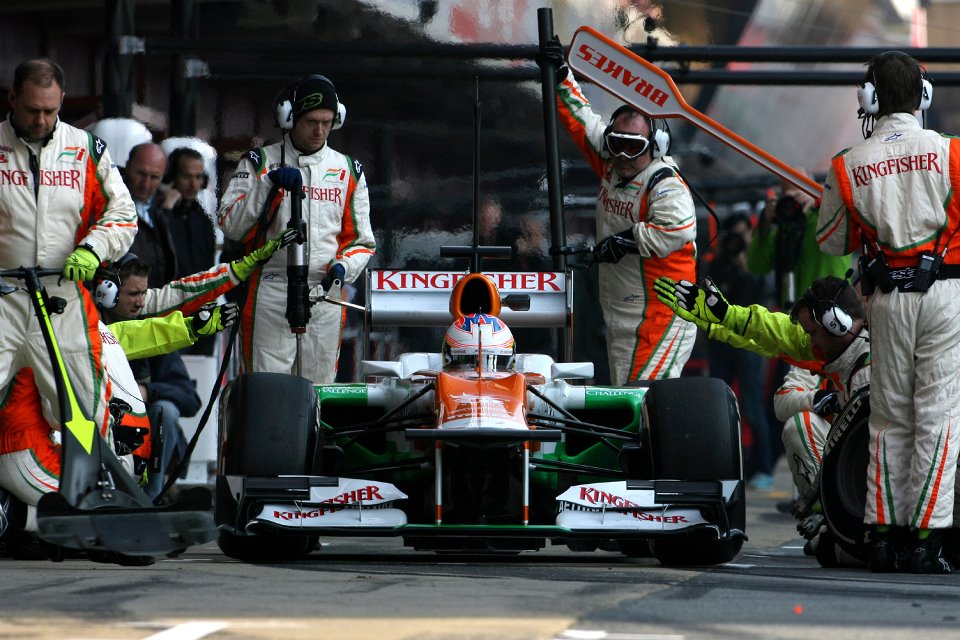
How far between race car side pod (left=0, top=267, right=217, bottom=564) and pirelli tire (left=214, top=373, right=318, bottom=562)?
0.53 m

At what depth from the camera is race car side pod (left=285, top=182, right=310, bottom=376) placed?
28.8ft

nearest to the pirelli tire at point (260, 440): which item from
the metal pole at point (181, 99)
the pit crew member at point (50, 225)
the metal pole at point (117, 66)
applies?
the pit crew member at point (50, 225)

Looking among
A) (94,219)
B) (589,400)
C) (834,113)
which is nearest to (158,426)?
(94,219)

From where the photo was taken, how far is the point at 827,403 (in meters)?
8.09

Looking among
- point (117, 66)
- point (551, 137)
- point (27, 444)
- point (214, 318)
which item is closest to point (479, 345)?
point (214, 318)

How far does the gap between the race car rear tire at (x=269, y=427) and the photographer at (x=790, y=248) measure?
5050mm

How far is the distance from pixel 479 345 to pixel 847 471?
154 cm

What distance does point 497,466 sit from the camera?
698 centimetres

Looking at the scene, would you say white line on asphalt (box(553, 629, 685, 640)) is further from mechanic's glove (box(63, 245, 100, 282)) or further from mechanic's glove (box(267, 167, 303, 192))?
mechanic's glove (box(267, 167, 303, 192))

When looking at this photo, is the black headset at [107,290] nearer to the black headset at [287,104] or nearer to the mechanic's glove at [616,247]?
the black headset at [287,104]

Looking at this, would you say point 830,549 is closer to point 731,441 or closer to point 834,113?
point 731,441

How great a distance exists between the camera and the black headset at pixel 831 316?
7805 mm

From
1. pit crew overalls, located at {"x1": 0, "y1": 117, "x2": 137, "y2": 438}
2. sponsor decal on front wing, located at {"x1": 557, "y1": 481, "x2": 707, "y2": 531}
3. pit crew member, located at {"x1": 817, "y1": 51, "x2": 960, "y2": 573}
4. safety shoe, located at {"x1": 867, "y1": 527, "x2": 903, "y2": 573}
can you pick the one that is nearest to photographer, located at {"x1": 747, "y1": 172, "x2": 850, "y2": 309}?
pit crew member, located at {"x1": 817, "y1": 51, "x2": 960, "y2": 573}

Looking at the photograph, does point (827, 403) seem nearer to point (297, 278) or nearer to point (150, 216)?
point (297, 278)
